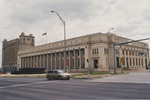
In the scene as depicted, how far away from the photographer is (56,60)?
8138 cm

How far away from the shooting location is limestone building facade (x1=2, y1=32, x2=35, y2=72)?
147 metres

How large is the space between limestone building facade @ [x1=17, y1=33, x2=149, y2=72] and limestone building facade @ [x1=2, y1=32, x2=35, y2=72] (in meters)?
52.0

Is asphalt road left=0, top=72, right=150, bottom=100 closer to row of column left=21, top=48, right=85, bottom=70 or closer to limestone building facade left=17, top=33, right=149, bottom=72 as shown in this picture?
limestone building facade left=17, top=33, right=149, bottom=72

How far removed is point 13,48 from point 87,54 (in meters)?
108

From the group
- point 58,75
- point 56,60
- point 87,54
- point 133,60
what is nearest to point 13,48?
point 56,60

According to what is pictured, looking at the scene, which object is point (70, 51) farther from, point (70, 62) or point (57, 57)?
point (57, 57)

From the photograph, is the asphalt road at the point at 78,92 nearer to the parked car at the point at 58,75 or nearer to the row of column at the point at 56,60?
the parked car at the point at 58,75

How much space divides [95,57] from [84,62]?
6572mm

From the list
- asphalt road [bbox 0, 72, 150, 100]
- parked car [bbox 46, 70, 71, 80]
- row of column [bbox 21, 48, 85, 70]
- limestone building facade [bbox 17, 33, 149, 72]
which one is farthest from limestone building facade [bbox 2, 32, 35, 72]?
asphalt road [bbox 0, 72, 150, 100]

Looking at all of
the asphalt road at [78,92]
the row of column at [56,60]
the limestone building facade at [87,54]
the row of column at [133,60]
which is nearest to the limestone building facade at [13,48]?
the row of column at [56,60]

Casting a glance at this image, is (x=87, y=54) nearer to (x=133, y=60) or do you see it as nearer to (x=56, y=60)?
(x=56, y=60)

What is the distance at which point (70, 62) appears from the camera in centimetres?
7444

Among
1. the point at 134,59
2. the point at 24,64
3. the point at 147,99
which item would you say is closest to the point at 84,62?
the point at 134,59

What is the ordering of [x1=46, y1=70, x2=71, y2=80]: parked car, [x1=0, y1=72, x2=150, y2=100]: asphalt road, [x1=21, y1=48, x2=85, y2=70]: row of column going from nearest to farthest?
[x1=0, y1=72, x2=150, y2=100]: asphalt road < [x1=46, y1=70, x2=71, y2=80]: parked car < [x1=21, y1=48, x2=85, y2=70]: row of column
